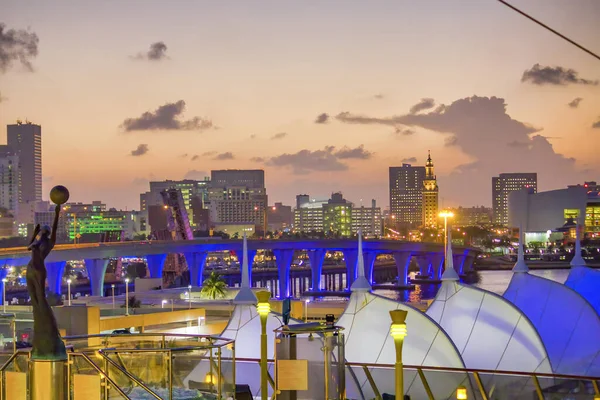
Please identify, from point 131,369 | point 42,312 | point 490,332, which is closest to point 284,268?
point 490,332

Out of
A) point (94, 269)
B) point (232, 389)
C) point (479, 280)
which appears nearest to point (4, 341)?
point (232, 389)

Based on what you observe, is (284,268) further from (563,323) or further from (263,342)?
(263,342)

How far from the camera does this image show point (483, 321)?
3319cm

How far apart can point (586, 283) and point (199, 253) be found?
10100 centimetres

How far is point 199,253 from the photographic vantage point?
143875mm

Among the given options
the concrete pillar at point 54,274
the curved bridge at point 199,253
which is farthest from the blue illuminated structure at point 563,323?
the concrete pillar at point 54,274

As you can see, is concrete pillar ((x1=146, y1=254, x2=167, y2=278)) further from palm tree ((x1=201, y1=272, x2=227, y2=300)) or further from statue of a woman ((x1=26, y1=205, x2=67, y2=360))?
statue of a woman ((x1=26, y1=205, x2=67, y2=360))

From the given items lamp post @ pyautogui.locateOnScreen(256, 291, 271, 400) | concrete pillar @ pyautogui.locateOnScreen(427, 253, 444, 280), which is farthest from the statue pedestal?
concrete pillar @ pyautogui.locateOnScreen(427, 253, 444, 280)

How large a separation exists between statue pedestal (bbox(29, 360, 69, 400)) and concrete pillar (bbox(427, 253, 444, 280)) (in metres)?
177

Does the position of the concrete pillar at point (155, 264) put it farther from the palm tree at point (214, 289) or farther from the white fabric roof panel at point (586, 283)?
the white fabric roof panel at point (586, 283)

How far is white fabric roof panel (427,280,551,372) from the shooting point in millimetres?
31875

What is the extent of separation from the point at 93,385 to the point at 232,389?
9.80 feet

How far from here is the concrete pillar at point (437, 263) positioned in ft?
618

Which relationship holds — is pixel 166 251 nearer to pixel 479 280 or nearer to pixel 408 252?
pixel 408 252
